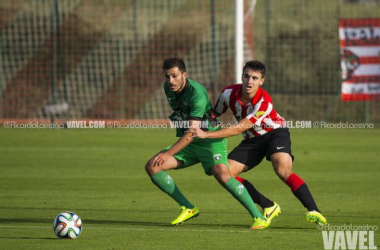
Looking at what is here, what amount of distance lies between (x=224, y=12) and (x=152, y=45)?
3929mm

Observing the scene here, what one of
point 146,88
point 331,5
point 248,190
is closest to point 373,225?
point 248,190

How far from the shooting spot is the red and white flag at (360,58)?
23672 mm

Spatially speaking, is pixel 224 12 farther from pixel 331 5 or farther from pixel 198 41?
pixel 331 5

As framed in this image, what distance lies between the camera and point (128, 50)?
102ft

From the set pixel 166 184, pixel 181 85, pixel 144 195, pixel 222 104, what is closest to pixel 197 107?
pixel 181 85

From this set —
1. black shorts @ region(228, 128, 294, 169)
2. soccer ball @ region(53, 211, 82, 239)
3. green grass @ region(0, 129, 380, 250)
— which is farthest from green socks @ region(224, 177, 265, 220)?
soccer ball @ region(53, 211, 82, 239)

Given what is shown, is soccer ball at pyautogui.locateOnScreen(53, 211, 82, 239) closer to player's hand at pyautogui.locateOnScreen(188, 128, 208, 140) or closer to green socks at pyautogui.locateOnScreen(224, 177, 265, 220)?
player's hand at pyautogui.locateOnScreen(188, 128, 208, 140)

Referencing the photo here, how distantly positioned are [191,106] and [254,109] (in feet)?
2.50

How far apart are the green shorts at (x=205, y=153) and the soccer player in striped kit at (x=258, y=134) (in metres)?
0.26

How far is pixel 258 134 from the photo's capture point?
923 centimetres

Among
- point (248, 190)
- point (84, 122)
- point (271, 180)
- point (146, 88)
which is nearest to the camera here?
point (248, 190)

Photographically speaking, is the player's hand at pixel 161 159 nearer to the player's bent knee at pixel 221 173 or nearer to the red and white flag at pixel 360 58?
the player's bent knee at pixel 221 173

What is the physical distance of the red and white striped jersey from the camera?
8.89m

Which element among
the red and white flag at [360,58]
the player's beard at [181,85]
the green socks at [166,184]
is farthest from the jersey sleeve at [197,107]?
the red and white flag at [360,58]
